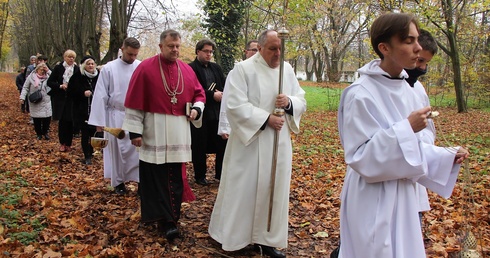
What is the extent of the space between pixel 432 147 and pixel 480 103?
21442 millimetres

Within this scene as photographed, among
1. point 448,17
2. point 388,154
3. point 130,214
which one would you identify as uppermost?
point 448,17

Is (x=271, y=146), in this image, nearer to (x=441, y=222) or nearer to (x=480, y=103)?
(x=441, y=222)

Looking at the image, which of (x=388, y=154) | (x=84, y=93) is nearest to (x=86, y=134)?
(x=84, y=93)

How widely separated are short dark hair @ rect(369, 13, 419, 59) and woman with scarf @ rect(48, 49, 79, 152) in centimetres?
768

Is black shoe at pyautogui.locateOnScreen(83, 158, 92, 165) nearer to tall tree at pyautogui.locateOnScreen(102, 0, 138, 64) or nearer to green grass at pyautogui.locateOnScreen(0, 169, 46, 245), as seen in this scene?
green grass at pyautogui.locateOnScreen(0, 169, 46, 245)

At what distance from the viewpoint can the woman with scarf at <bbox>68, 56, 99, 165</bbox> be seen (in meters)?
7.82

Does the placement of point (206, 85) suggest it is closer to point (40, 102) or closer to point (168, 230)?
point (168, 230)

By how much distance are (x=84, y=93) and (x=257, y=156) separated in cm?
528

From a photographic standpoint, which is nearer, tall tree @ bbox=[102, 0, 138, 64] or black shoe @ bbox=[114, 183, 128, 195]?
black shoe @ bbox=[114, 183, 128, 195]

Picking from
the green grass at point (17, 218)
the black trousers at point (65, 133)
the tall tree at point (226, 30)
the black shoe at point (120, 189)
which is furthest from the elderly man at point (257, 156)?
the tall tree at point (226, 30)

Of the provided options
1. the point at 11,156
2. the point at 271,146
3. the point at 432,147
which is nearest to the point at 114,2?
the point at 11,156

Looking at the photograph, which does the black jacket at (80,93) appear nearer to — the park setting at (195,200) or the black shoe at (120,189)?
the park setting at (195,200)

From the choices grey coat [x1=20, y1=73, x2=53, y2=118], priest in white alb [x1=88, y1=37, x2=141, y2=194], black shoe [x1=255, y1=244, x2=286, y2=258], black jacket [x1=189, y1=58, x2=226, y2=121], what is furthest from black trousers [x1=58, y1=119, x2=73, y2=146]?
black shoe [x1=255, y1=244, x2=286, y2=258]

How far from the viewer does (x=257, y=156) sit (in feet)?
12.9
